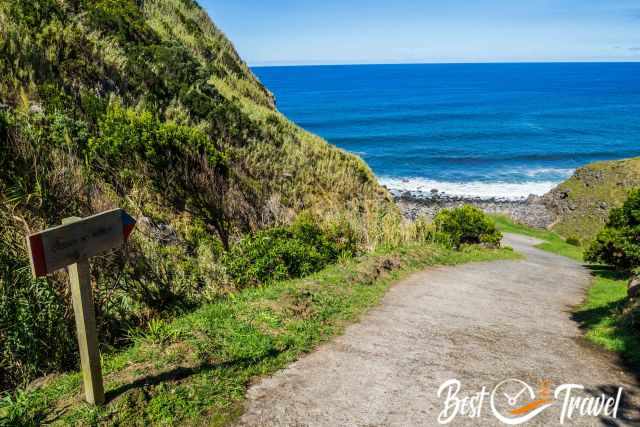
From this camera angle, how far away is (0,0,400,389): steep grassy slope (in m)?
5.82

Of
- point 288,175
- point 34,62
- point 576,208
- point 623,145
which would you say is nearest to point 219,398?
point 34,62

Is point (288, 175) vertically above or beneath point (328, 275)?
above

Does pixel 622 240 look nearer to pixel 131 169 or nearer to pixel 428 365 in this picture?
pixel 428 365

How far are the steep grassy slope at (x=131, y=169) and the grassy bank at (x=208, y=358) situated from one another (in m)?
0.74

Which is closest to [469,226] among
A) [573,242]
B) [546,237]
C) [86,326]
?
[546,237]

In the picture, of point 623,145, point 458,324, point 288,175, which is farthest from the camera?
point 623,145

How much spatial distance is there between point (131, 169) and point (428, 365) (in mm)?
8627

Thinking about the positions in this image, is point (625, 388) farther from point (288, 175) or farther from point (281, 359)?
point (288, 175)

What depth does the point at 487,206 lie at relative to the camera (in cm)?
4247

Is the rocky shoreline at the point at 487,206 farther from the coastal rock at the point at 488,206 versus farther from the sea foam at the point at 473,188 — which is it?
the sea foam at the point at 473,188

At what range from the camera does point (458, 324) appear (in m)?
7.82

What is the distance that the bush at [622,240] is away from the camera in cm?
1622

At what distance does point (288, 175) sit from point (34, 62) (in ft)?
28.2

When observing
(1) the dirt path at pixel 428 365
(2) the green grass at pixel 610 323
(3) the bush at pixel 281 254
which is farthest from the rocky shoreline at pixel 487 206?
(1) the dirt path at pixel 428 365
